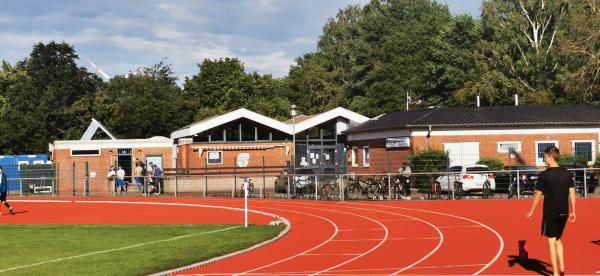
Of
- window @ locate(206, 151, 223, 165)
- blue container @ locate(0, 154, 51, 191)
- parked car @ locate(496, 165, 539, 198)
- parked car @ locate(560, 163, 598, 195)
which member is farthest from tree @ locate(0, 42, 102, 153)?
parked car @ locate(560, 163, 598, 195)

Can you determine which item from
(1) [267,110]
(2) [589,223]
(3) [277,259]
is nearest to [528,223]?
(2) [589,223]

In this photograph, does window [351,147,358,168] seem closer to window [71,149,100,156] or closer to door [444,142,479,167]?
door [444,142,479,167]

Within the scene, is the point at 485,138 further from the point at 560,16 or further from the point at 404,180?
the point at 560,16

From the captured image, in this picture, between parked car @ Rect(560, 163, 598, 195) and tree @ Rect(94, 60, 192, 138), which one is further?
tree @ Rect(94, 60, 192, 138)

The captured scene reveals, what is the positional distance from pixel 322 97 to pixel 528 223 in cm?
7322

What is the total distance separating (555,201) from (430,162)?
80.2 ft

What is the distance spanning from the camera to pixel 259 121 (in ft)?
167

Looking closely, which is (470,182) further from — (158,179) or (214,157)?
(214,157)

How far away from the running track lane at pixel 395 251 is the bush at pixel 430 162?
10988 millimetres

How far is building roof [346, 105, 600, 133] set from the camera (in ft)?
144

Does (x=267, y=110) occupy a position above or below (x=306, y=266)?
above

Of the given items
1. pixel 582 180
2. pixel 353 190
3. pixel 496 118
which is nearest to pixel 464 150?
pixel 496 118

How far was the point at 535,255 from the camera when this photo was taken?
15008 mm

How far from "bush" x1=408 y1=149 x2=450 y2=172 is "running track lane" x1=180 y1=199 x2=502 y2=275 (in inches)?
433
